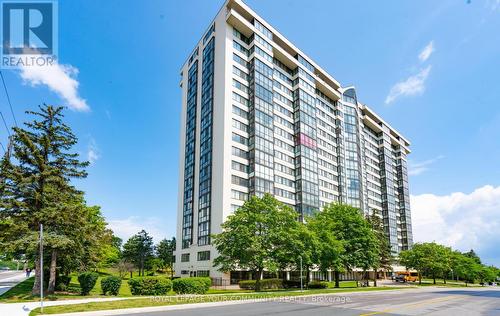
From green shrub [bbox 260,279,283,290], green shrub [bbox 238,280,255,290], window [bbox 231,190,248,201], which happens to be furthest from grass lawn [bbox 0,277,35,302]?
window [bbox 231,190,248,201]

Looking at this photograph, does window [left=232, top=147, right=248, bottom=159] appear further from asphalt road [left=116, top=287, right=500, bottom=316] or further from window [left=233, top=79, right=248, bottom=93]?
asphalt road [left=116, top=287, right=500, bottom=316]

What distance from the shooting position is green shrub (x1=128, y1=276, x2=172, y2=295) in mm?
27453

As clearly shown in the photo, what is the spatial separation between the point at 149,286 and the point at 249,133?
116ft

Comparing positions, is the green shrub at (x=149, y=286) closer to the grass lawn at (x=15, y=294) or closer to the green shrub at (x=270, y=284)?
the grass lawn at (x=15, y=294)

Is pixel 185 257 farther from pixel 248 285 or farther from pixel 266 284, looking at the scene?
pixel 266 284

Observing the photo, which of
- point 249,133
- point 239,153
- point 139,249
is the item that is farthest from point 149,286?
point 139,249

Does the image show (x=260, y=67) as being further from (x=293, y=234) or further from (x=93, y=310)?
(x=93, y=310)

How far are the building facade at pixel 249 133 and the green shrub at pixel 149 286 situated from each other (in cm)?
2124

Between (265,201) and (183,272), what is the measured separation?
29.4 meters

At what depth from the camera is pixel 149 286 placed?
27.8 m

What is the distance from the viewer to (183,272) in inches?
2361

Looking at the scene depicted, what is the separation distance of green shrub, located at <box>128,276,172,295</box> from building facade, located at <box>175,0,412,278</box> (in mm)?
21239

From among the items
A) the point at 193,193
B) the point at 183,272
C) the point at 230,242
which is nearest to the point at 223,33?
the point at 193,193

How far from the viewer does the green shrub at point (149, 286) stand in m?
27.5
